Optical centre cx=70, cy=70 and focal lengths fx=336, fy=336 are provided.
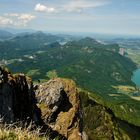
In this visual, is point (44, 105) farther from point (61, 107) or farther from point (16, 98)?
point (16, 98)

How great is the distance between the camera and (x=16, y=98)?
37688 mm

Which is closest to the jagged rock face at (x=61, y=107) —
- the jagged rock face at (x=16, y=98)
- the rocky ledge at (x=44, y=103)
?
the rocky ledge at (x=44, y=103)

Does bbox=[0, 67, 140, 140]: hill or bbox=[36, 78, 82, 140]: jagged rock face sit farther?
bbox=[36, 78, 82, 140]: jagged rock face

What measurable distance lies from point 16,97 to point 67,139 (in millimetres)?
10097

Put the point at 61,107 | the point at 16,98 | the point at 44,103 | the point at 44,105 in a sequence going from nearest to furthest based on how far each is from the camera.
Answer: the point at 16,98 → the point at 44,105 → the point at 44,103 → the point at 61,107

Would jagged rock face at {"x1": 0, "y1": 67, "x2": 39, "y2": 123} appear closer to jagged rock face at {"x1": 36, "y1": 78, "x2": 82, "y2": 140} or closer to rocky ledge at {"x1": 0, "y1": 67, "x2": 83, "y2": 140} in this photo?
rocky ledge at {"x1": 0, "y1": 67, "x2": 83, "y2": 140}

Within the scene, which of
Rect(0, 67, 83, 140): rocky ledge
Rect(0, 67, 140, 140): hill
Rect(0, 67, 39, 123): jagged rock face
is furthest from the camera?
Rect(0, 67, 83, 140): rocky ledge

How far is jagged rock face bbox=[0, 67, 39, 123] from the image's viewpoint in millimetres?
31247

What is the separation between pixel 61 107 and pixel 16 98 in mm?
14225

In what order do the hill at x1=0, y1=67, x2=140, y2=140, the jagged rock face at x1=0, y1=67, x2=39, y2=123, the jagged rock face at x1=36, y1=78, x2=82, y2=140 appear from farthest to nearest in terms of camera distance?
1. the jagged rock face at x1=36, y1=78, x2=82, y2=140
2. the hill at x1=0, y1=67, x2=140, y2=140
3. the jagged rock face at x1=0, y1=67, x2=39, y2=123

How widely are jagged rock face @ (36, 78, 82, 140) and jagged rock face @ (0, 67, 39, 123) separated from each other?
381cm

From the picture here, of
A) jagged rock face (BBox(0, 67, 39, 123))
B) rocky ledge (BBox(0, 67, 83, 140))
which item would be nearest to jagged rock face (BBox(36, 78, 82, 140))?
rocky ledge (BBox(0, 67, 83, 140))

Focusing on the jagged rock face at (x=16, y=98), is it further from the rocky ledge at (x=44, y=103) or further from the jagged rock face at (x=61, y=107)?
the jagged rock face at (x=61, y=107)

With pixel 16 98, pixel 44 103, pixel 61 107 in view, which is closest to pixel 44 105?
pixel 44 103
